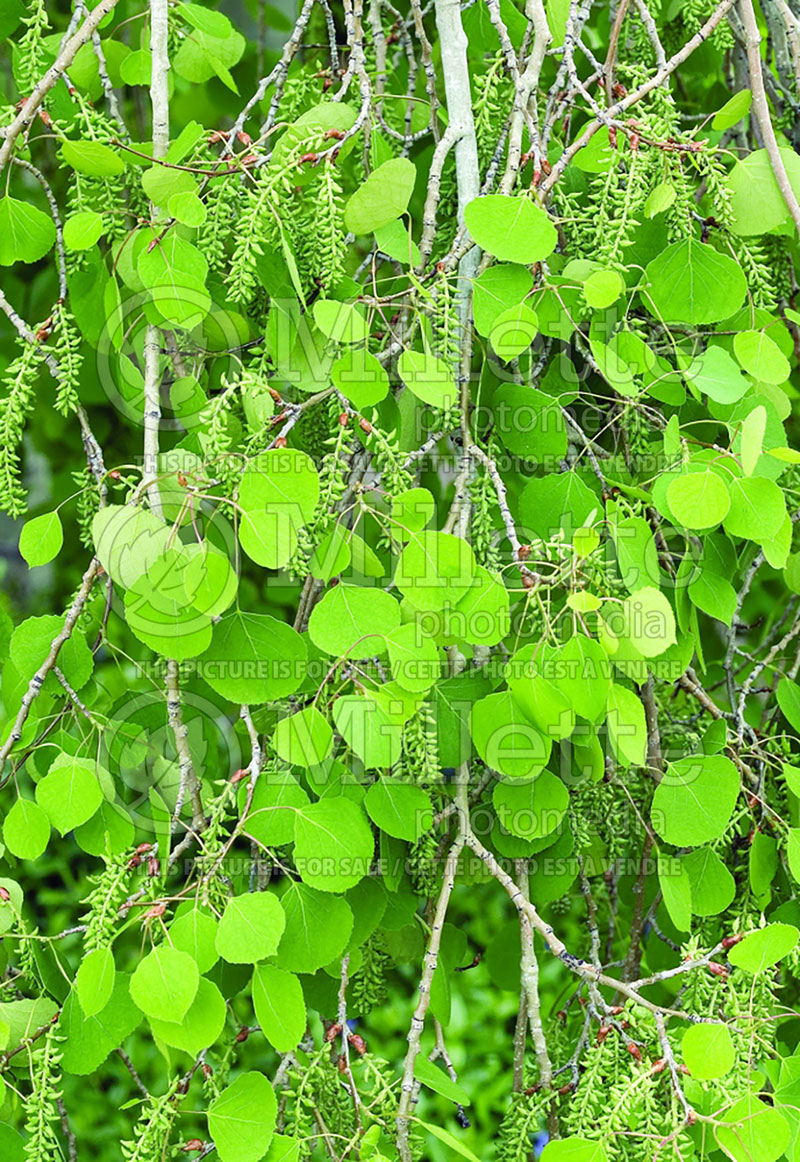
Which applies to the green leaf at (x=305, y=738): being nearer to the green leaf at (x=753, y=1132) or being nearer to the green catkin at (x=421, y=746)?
the green catkin at (x=421, y=746)

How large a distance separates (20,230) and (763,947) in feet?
2.40

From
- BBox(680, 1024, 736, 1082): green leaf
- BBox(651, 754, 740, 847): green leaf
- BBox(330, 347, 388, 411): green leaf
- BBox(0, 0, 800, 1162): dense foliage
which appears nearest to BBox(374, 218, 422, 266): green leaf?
BBox(0, 0, 800, 1162): dense foliage

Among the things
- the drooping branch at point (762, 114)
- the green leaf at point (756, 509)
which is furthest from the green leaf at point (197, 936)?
the drooping branch at point (762, 114)

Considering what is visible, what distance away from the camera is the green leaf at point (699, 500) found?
699 millimetres

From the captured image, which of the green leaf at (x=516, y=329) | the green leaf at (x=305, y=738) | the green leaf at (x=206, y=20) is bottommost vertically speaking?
the green leaf at (x=305, y=738)

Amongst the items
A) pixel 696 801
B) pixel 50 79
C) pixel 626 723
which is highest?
pixel 50 79

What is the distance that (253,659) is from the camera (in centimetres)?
74

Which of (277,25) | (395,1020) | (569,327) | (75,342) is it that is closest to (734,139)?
(569,327)

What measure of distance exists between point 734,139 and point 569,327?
523 millimetres

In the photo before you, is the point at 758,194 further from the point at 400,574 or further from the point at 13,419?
the point at 13,419

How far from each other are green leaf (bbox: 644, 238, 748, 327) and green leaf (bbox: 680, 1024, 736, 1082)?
479mm

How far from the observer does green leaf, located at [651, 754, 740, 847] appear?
0.80m

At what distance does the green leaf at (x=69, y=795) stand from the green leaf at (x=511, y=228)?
17.6 inches

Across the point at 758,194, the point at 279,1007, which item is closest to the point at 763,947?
the point at 279,1007
